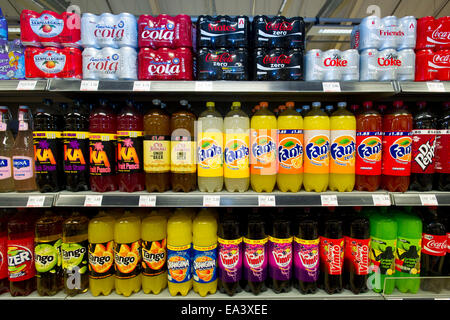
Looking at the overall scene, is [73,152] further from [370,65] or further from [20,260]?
[370,65]

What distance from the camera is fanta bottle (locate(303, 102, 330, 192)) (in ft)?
4.91

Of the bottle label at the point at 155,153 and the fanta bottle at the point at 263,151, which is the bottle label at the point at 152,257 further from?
the fanta bottle at the point at 263,151

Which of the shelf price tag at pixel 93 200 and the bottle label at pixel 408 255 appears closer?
the shelf price tag at pixel 93 200

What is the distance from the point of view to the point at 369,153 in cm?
149

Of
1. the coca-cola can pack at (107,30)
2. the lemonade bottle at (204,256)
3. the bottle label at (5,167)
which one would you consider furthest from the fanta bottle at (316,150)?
the bottle label at (5,167)

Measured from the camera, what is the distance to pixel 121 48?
1.50 m

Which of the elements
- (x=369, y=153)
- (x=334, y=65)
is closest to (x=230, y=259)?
(x=369, y=153)

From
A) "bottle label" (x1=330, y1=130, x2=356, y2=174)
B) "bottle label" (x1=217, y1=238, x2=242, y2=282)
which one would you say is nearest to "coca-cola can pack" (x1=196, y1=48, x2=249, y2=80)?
"bottle label" (x1=330, y1=130, x2=356, y2=174)

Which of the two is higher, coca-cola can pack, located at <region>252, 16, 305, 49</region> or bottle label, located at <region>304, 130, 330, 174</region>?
coca-cola can pack, located at <region>252, 16, 305, 49</region>

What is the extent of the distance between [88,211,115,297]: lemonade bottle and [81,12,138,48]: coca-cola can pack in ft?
4.09

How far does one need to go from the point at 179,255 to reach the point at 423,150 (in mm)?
1855

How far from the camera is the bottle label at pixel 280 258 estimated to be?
1.52 m

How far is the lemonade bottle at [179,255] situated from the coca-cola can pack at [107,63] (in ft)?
3.61

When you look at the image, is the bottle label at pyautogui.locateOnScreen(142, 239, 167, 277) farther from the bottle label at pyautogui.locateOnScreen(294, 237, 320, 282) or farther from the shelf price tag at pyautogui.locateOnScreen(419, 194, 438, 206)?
the shelf price tag at pyautogui.locateOnScreen(419, 194, 438, 206)
